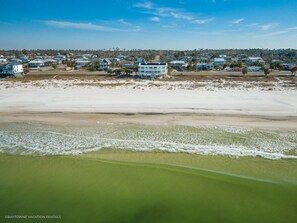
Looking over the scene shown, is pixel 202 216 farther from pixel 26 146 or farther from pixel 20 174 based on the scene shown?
pixel 26 146

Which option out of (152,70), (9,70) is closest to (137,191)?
(152,70)

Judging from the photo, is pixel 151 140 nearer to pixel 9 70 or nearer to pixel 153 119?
pixel 153 119

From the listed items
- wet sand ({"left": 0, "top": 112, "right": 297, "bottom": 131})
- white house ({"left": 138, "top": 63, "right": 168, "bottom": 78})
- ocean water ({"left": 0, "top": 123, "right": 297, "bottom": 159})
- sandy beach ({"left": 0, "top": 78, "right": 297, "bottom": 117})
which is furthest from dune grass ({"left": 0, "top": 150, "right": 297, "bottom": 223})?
white house ({"left": 138, "top": 63, "right": 168, "bottom": 78})

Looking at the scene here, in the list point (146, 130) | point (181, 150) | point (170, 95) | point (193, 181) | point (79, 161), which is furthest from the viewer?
point (170, 95)

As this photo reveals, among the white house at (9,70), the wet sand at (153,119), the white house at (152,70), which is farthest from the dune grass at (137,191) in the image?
the white house at (9,70)

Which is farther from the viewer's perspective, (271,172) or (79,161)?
(79,161)

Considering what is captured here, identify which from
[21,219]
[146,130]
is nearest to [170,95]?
[146,130]

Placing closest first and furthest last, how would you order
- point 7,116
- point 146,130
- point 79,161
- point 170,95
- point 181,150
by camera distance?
point 79,161
point 181,150
point 146,130
point 7,116
point 170,95

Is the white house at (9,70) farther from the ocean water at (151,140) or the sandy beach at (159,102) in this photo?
the ocean water at (151,140)
